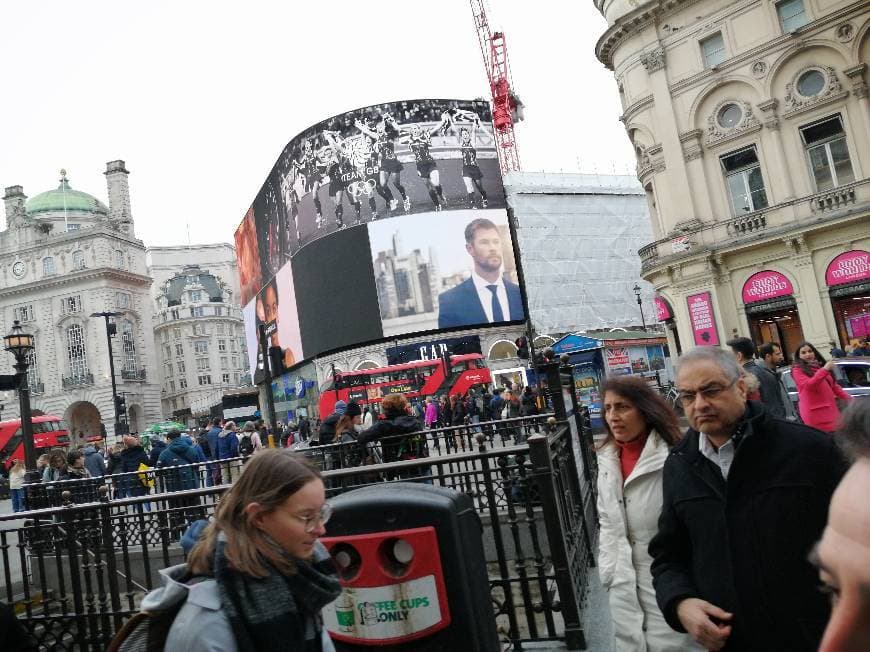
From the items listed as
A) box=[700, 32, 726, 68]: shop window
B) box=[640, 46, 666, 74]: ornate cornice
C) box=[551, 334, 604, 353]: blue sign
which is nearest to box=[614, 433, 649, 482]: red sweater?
box=[551, 334, 604, 353]: blue sign

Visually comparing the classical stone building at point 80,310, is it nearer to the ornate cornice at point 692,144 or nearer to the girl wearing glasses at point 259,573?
the ornate cornice at point 692,144

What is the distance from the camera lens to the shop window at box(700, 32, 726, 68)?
84.3ft

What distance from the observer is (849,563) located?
972 millimetres

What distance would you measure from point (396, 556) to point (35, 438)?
39632 mm

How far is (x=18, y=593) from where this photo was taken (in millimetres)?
9461

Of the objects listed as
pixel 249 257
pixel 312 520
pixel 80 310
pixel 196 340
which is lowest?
pixel 312 520

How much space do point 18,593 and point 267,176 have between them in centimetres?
5298

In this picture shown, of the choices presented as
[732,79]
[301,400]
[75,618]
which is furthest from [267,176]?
[75,618]

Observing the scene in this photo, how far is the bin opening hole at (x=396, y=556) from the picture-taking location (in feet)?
10.2

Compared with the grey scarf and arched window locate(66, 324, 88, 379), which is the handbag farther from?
arched window locate(66, 324, 88, 379)

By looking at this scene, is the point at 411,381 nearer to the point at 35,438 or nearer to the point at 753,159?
A: the point at 753,159

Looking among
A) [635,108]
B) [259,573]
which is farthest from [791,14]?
[259,573]

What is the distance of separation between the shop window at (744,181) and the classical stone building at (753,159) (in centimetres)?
4

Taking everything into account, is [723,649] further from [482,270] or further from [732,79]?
[482,270]
